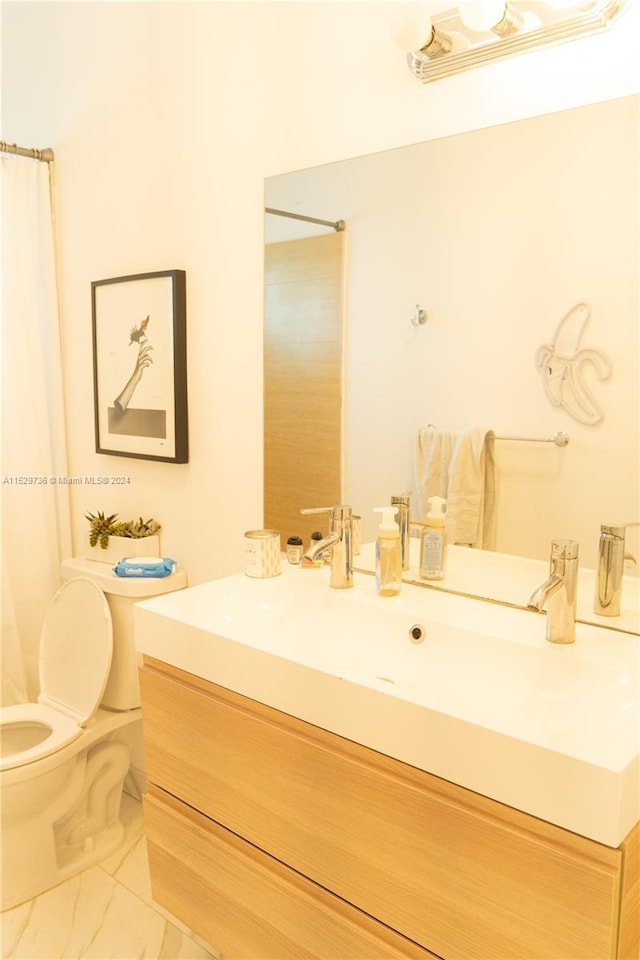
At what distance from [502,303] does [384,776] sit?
0.87 meters

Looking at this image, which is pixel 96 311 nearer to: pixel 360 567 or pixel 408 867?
pixel 360 567

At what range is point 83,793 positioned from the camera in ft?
6.48

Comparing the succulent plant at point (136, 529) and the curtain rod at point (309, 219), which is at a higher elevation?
the curtain rod at point (309, 219)

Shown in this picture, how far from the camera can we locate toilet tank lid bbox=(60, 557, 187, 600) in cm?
195

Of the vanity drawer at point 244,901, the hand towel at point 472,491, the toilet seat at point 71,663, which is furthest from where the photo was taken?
the toilet seat at point 71,663

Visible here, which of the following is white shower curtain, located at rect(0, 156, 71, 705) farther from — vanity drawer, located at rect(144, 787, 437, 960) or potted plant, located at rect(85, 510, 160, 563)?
vanity drawer, located at rect(144, 787, 437, 960)

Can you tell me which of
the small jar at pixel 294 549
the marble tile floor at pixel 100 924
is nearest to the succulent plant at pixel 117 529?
the small jar at pixel 294 549

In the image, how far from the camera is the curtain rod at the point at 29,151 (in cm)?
223

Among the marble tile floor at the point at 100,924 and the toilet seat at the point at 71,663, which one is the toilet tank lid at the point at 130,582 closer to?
the toilet seat at the point at 71,663

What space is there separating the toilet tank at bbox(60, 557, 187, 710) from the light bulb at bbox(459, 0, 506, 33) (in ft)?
4.90

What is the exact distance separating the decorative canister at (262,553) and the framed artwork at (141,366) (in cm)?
53

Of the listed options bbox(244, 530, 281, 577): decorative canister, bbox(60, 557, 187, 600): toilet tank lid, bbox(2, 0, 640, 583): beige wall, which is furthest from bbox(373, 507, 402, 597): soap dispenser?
bbox(60, 557, 187, 600): toilet tank lid

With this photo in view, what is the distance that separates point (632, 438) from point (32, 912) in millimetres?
1813

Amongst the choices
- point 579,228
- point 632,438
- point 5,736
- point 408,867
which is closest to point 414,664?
point 408,867
